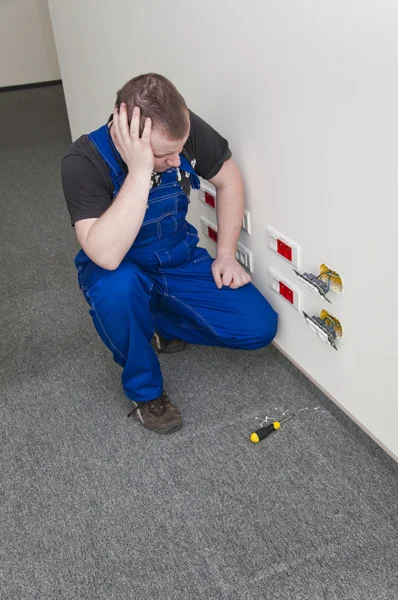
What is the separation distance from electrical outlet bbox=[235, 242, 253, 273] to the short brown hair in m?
0.57

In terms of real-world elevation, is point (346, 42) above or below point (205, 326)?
above

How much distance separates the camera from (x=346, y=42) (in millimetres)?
1239

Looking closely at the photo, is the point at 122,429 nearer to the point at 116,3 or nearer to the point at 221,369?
the point at 221,369

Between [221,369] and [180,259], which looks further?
[221,369]

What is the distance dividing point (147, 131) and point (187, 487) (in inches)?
33.3

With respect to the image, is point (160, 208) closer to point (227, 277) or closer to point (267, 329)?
point (227, 277)

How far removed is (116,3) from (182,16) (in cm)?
58

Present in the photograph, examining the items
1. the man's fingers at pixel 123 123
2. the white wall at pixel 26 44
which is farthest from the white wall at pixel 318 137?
the white wall at pixel 26 44

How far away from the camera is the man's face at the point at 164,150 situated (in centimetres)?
149

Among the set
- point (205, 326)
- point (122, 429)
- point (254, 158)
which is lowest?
point (122, 429)

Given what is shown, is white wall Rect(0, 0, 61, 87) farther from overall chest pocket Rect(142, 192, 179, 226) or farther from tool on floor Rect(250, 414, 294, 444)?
tool on floor Rect(250, 414, 294, 444)

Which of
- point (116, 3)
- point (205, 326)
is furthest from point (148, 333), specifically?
point (116, 3)

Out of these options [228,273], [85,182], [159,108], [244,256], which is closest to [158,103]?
[159,108]

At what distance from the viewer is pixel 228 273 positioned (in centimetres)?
185
